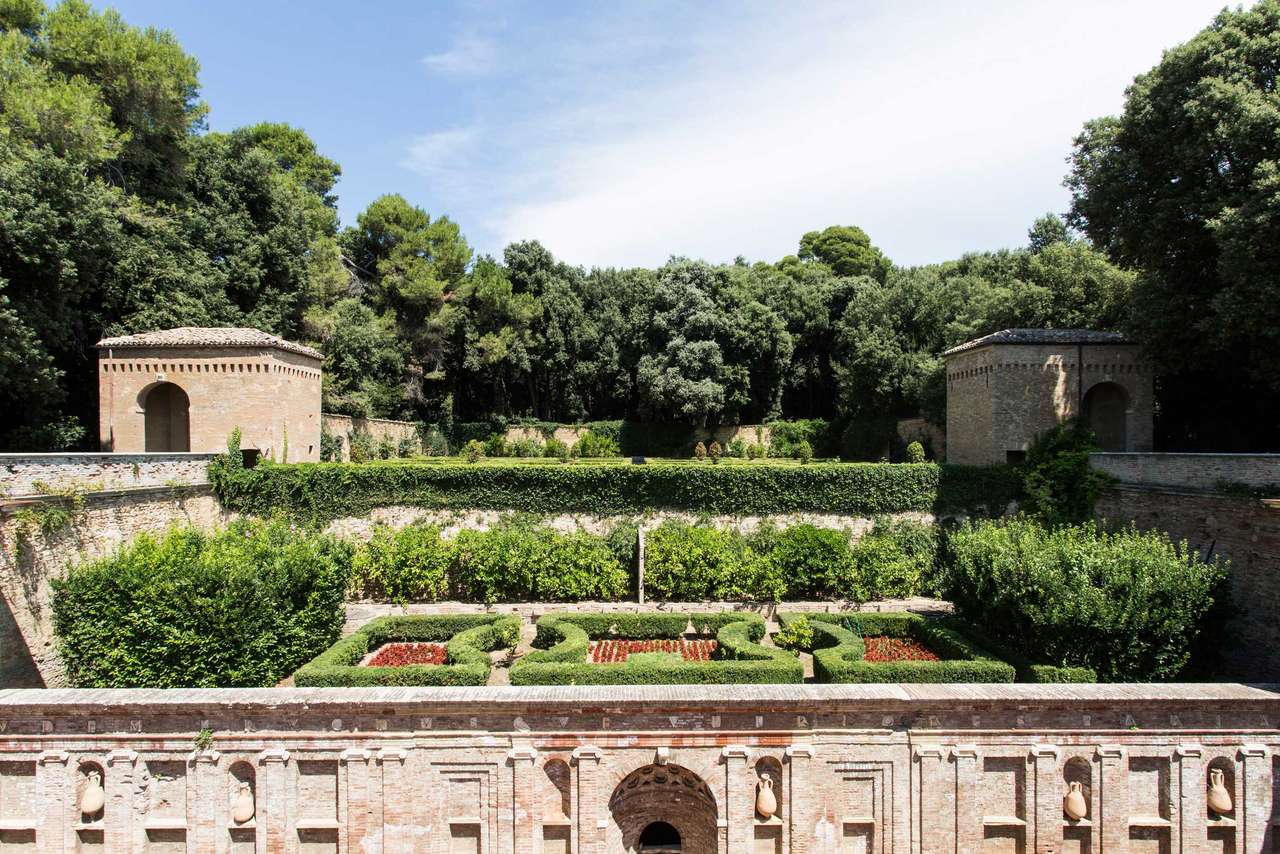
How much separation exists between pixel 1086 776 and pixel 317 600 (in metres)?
12.9

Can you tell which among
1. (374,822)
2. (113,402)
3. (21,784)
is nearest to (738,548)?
(374,822)

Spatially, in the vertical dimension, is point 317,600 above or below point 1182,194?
below

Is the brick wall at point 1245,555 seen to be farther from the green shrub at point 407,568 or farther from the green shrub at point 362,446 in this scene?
the green shrub at point 362,446

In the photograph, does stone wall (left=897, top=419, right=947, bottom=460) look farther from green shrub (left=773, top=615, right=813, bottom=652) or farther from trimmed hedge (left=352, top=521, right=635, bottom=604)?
trimmed hedge (left=352, top=521, right=635, bottom=604)

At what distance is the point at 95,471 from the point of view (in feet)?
45.4

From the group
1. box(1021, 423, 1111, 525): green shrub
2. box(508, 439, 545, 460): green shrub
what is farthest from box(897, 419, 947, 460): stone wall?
box(508, 439, 545, 460): green shrub

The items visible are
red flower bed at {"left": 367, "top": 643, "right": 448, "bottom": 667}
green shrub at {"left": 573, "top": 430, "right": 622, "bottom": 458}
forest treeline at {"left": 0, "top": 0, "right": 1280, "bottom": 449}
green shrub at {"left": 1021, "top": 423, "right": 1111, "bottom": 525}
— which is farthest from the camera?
green shrub at {"left": 573, "top": 430, "right": 622, "bottom": 458}

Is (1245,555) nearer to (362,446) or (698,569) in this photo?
(698,569)

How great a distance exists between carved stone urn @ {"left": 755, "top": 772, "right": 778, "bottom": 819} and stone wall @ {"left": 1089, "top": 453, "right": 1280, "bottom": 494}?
11078 millimetres

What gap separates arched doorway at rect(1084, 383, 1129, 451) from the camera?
19453 mm

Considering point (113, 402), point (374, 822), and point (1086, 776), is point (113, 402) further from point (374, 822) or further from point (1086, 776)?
point (1086, 776)

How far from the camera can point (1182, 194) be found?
16734 millimetres

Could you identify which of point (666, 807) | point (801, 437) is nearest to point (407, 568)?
point (666, 807)

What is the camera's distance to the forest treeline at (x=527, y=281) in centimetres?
1608
